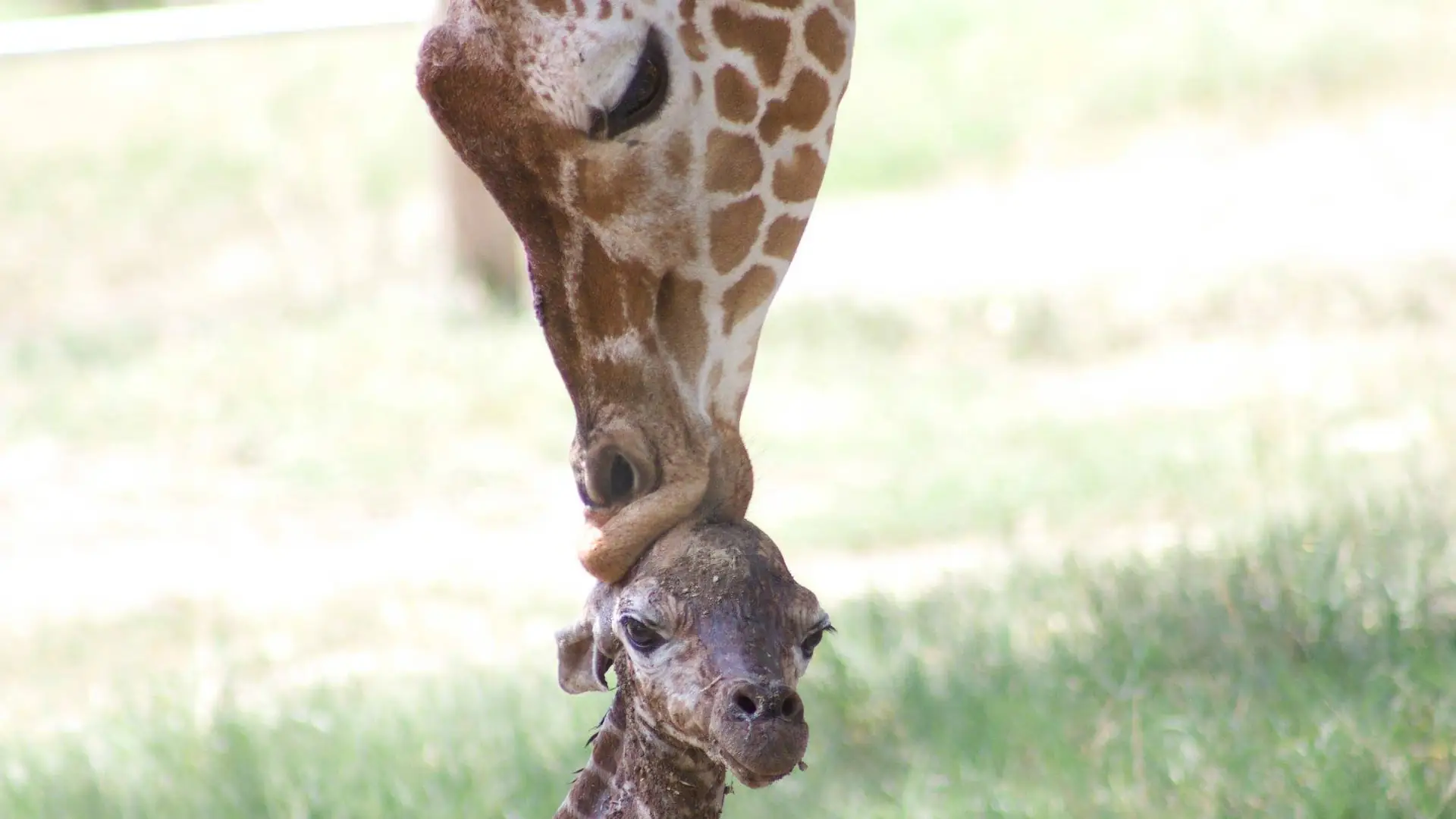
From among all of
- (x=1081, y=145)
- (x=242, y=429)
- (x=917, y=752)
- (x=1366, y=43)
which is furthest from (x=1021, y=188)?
(x=917, y=752)

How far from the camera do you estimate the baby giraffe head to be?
138cm

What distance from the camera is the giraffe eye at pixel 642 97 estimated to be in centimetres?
151

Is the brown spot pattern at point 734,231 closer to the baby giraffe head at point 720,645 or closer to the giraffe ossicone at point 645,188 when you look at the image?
the giraffe ossicone at point 645,188

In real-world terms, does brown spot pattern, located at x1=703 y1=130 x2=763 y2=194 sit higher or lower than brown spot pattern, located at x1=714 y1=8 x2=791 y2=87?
lower

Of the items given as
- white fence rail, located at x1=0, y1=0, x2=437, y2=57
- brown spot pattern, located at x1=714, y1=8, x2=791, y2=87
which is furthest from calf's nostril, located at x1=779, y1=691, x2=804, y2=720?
white fence rail, located at x1=0, y1=0, x2=437, y2=57

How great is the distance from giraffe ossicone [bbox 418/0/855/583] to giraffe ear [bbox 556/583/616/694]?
5 cm

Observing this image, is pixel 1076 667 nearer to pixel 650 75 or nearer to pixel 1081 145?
pixel 650 75

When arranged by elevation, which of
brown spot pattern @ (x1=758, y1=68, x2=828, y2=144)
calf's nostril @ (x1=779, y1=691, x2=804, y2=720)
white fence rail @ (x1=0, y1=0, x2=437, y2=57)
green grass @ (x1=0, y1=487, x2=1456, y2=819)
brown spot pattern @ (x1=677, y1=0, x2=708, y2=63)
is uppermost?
brown spot pattern @ (x1=677, y1=0, x2=708, y2=63)

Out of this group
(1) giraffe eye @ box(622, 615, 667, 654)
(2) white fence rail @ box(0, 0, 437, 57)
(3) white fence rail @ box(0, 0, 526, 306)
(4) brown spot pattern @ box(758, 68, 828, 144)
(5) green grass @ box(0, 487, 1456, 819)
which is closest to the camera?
(1) giraffe eye @ box(622, 615, 667, 654)

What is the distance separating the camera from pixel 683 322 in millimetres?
1603

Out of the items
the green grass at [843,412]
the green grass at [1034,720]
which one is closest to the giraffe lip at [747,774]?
the green grass at [1034,720]

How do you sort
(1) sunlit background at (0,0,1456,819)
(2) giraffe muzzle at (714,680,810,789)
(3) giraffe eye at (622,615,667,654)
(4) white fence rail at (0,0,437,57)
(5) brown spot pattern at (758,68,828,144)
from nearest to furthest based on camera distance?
(2) giraffe muzzle at (714,680,810,789), (3) giraffe eye at (622,615,667,654), (5) brown spot pattern at (758,68,828,144), (1) sunlit background at (0,0,1456,819), (4) white fence rail at (0,0,437,57)

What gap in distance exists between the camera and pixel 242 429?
684 centimetres

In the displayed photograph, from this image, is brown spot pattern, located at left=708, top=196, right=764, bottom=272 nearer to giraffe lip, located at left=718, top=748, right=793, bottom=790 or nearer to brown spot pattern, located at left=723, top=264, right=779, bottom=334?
brown spot pattern, located at left=723, top=264, right=779, bottom=334
